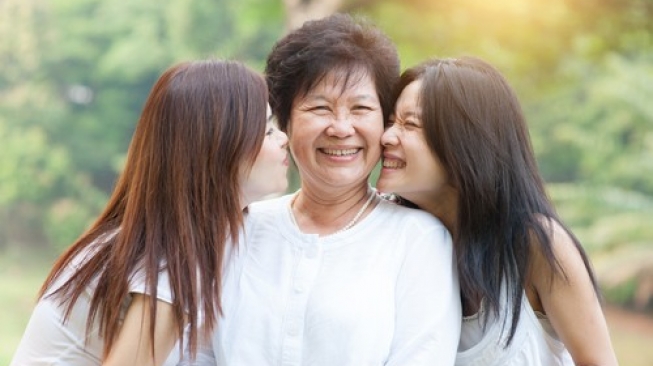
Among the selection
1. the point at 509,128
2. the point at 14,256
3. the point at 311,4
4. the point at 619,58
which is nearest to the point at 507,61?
the point at 619,58

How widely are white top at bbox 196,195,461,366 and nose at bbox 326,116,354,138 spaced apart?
0.18 m

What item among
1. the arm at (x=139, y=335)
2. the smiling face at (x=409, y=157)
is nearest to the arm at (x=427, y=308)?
the smiling face at (x=409, y=157)

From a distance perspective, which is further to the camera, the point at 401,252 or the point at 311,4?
the point at 311,4

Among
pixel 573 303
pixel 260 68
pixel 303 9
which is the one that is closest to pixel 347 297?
pixel 573 303

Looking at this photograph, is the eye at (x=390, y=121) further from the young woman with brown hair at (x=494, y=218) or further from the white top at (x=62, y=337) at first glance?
the white top at (x=62, y=337)

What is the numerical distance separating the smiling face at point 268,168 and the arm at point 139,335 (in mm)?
300

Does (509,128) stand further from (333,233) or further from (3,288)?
(3,288)

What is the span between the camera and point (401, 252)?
1804mm

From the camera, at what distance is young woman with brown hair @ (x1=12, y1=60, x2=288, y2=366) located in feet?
5.32

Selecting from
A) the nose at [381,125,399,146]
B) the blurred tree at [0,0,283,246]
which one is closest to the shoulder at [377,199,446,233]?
the nose at [381,125,399,146]

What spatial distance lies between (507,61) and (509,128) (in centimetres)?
407

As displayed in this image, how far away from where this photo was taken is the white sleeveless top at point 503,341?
1797 millimetres

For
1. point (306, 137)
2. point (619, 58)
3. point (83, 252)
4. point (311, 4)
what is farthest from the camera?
point (619, 58)

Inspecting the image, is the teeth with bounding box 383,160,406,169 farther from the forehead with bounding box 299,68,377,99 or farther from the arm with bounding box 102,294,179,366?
the arm with bounding box 102,294,179,366
